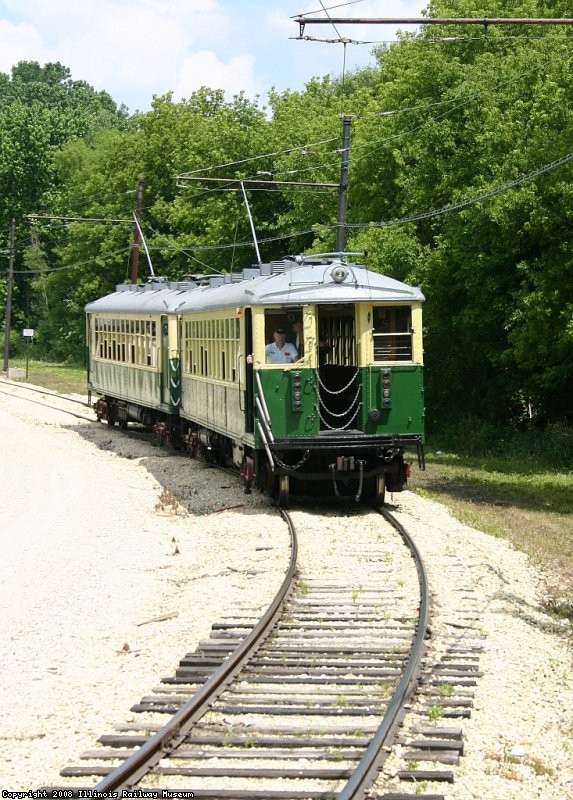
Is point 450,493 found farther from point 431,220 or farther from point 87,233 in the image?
point 87,233

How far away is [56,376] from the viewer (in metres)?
61.5

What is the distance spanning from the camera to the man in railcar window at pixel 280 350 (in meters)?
16.8

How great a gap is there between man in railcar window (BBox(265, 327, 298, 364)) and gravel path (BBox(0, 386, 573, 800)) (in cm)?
205

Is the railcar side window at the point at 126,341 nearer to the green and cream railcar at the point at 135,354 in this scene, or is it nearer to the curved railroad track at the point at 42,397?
the green and cream railcar at the point at 135,354

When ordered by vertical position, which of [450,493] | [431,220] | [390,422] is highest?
[431,220]

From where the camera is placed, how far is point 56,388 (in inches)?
2062

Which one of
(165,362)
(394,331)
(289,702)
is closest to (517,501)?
(394,331)

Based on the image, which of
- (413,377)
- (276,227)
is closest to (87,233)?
(276,227)

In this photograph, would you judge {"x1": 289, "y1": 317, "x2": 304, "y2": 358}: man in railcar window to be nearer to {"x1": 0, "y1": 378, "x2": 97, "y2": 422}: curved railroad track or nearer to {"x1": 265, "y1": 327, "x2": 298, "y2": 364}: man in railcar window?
{"x1": 265, "y1": 327, "x2": 298, "y2": 364}: man in railcar window

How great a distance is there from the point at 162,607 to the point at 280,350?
611 centimetres

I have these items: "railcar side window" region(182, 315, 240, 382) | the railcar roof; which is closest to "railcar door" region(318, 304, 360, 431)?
the railcar roof

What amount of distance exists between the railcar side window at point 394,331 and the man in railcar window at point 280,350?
3.75ft

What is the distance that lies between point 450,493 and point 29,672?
11955 mm

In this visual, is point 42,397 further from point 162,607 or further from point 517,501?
point 162,607
